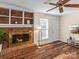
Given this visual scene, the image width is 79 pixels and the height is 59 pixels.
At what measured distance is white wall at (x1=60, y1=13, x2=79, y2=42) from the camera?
24.0 feet

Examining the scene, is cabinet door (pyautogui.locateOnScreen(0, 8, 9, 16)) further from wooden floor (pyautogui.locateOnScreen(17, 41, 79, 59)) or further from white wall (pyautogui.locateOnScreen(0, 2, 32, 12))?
wooden floor (pyautogui.locateOnScreen(17, 41, 79, 59))

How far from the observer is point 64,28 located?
27.7 ft

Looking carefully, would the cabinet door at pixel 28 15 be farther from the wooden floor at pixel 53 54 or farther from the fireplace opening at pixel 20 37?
the wooden floor at pixel 53 54

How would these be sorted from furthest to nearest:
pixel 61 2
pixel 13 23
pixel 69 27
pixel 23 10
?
pixel 69 27 → pixel 23 10 → pixel 13 23 → pixel 61 2

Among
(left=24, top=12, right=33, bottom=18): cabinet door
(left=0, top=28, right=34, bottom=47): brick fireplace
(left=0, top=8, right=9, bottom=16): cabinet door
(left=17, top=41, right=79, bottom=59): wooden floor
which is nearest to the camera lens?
(left=17, top=41, right=79, bottom=59): wooden floor

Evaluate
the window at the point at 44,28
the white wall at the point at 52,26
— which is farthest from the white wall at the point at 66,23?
the window at the point at 44,28

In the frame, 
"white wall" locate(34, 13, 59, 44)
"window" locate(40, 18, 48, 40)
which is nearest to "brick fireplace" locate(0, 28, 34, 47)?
"white wall" locate(34, 13, 59, 44)

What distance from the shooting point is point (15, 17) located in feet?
18.1

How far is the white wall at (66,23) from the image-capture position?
7303mm

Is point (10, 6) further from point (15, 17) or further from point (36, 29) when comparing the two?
point (36, 29)

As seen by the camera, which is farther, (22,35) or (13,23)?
(22,35)

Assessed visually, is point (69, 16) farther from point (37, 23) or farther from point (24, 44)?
point (24, 44)

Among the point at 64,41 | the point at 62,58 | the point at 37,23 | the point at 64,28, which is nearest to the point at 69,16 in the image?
the point at 64,28

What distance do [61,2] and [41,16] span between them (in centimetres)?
400
